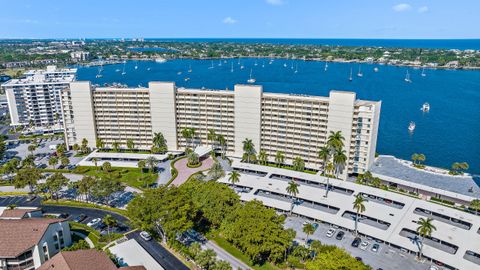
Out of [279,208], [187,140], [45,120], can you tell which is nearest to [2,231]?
[279,208]

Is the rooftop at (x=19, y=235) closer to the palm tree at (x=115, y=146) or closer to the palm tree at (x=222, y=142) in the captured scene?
the palm tree at (x=115, y=146)

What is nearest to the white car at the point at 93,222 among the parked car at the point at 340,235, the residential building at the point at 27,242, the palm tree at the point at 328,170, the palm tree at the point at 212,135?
the residential building at the point at 27,242

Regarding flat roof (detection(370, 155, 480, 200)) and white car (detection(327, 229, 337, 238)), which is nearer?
white car (detection(327, 229, 337, 238))

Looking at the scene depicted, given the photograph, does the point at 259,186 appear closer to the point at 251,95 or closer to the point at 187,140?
the point at 251,95

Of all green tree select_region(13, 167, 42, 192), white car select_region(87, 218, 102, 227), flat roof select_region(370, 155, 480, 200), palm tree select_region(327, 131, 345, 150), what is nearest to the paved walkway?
white car select_region(87, 218, 102, 227)

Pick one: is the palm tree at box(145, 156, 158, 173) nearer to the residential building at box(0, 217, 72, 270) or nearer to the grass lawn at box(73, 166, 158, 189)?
the grass lawn at box(73, 166, 158, 189)

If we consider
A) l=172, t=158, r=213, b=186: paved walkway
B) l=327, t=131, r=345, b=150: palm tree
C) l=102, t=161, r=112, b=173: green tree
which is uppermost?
l=327, t=131, r=345, b=150: palm tree
